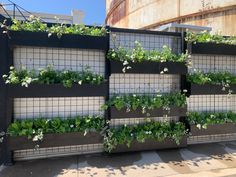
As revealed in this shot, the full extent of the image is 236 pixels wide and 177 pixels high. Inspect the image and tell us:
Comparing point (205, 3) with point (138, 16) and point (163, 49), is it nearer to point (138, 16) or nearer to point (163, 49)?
point (138, 16)

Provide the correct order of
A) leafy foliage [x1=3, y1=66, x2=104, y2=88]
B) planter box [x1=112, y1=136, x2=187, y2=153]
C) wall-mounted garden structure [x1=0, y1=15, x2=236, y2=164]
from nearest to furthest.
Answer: leafy foliage [x1=3, y1=66, x2=104, y2=88] → wall-mounted garden structure [x1=0, y1=15, x2=236, y2=164] → planter box [x1=112, y1=136, x2=187, y2=153]

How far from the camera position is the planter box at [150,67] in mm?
4773

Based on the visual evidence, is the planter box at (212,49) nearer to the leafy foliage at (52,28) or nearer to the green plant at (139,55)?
the green plant at (139,55)

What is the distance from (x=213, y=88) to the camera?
5.47 m

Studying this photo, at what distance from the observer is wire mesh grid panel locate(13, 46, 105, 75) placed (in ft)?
14.7

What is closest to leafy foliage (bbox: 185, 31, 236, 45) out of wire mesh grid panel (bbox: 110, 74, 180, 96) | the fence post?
wire mesh grid panel (bbox: 110, 74, 180, 96)

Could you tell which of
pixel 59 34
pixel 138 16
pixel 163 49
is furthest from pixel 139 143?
pixel 138 16

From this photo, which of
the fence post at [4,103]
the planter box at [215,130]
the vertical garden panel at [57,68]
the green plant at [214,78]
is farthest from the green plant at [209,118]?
the fence post at [4,103]

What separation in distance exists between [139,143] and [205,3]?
27.8 ft

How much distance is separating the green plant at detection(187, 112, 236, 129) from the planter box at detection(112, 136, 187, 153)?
17.6 inches

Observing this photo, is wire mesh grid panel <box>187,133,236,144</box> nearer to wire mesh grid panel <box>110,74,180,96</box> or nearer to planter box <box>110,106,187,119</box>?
planter box <box>110,106,187,119</box>

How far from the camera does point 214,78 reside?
216 inches

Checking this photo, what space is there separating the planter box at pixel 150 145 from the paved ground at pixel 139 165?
0.33ft

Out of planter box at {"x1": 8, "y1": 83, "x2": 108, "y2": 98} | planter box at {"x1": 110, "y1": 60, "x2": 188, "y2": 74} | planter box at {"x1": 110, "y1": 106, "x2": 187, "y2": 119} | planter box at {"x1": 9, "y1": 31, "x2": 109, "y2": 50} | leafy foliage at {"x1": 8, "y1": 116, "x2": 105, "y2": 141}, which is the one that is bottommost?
leafy foliage at {"x1": 8, "y1": 116, "x2": 105, "y2": 141}
